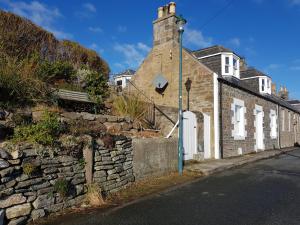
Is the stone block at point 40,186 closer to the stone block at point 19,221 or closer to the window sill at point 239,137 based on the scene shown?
the stone block at point 19,221

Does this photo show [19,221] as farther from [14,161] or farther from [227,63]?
[227,63]

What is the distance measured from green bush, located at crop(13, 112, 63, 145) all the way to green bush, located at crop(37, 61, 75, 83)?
2.76m

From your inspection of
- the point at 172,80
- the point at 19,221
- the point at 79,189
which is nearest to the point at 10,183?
the point at 19,221

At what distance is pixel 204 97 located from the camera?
46.0 ft

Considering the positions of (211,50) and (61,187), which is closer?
(61,187)

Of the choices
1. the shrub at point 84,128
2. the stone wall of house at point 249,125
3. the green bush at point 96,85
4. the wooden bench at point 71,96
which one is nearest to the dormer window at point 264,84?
the stone wall of house at point 249,125

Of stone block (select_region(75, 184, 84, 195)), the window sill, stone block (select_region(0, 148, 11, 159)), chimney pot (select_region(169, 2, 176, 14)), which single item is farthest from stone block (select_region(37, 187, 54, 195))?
chimney pot (select_region(169, 2, 176, 14))

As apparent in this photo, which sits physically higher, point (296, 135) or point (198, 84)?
point (198, 84)

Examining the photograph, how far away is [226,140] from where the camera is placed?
14234mm

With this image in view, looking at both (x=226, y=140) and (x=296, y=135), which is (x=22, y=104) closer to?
(x=226, y=140)

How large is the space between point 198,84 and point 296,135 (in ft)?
61.2

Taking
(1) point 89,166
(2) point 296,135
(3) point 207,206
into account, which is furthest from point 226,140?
(2) point 296,135

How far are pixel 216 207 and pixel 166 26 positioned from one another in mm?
11606

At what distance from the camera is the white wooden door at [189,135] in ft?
38.3
